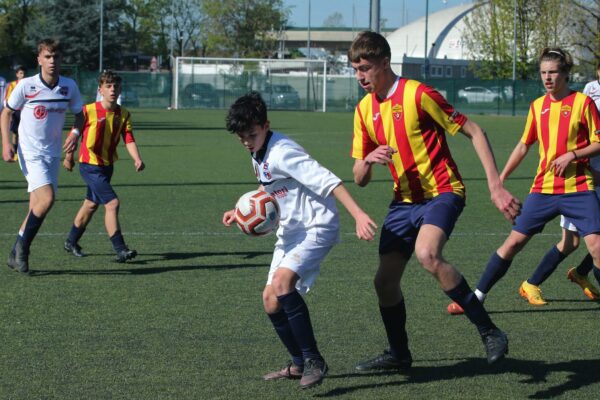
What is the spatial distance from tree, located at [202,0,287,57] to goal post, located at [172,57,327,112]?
29148 millimetres

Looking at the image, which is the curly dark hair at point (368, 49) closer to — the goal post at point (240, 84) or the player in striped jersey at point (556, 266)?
the player in striped jersey at point (556, 266)

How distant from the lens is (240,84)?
57.8m

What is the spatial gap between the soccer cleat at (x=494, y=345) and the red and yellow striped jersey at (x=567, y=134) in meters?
1.89

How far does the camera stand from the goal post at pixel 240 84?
56938mm

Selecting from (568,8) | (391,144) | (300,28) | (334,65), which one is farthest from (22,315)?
(300,28)

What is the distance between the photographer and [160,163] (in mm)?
21656

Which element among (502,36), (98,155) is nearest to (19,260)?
(98,155)

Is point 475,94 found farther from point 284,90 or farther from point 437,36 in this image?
point 437,36

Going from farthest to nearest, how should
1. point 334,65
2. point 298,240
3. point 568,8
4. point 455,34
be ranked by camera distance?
point 455,34, point 334,65, point 568,8, point 298,240

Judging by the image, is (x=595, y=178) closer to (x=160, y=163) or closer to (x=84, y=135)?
(x=84, y=135)

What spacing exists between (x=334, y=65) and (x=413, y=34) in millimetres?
39216

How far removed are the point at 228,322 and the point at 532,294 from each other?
2.41 m

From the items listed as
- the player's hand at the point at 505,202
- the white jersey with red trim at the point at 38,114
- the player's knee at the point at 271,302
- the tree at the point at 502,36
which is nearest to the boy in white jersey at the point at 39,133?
the white jersey with red trim at the point at 38,114

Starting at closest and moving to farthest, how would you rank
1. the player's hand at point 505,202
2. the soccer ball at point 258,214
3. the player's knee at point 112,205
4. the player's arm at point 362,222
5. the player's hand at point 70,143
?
the player's arm at point 362,222
the player's hand at point 505,202
the soccer ball at point 258,214
the player's hand at point 70,143
the player's knee at point 112,205
